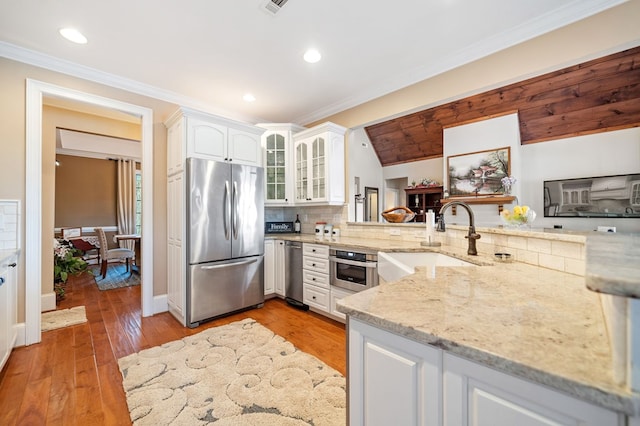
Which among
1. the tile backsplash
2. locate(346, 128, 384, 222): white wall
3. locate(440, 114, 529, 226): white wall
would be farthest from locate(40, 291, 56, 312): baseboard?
locate(440, 114, 529, 226): white wall

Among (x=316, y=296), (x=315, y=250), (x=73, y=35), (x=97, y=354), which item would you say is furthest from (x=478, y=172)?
(x=97, y=354)

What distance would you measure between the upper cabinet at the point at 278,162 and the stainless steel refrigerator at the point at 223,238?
50 centimetres

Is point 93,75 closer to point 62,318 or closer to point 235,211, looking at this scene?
point 235,211

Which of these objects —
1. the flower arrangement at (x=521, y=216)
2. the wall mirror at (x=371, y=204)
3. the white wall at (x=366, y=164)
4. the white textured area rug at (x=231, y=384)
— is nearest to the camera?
the white textured area rug at (x=231, y=384)

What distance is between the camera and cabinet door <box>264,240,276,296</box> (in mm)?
3664

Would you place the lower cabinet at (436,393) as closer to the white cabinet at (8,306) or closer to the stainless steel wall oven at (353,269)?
the stainless steel wall oven at (353,269)

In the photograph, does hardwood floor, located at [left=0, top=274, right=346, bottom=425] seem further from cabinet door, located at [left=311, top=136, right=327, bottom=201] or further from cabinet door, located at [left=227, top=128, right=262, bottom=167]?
cabinet door, located at [left=227, top=128, right=262, bottom=167]

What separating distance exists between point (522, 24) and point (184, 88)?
3.48m

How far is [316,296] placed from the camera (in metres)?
3.20

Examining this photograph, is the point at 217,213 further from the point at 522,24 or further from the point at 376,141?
the point at 376,141

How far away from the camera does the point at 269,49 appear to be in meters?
2.47

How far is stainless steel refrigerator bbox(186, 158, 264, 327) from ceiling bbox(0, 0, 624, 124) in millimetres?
1065

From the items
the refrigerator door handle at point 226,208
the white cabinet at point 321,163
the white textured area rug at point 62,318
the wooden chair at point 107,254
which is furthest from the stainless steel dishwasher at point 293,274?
the wooden chair at point 107,254

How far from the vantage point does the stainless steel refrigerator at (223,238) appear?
2891 mm
